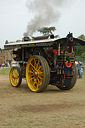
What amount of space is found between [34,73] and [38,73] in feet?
0.80

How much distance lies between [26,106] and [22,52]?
4.49 meters

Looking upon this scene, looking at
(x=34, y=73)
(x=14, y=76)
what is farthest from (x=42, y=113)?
(x=14, y=76)

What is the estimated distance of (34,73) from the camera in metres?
8.63

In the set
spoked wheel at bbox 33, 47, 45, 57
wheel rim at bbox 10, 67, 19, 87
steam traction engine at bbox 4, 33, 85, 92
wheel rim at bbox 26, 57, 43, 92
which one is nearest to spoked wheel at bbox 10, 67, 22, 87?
wheel rim at bbox 10, 67, 19, 87

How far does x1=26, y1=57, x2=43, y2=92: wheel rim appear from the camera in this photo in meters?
8.45

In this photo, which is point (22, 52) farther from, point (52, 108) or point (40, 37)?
point (52, 108)

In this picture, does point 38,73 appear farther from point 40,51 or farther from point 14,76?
point 14,76

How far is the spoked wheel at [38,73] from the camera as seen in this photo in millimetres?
8062

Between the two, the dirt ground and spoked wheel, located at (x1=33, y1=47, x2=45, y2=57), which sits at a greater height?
spoked wheel, located at (x1=33, y1=47, x2=45, y2=57)

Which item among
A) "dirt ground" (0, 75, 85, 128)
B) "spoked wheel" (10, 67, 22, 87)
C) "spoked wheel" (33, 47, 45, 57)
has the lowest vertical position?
"dirt ground" (0, 75, 85, 128)

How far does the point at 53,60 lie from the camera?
342 inches

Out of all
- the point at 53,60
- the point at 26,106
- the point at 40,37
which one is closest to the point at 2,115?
the point at 26,106

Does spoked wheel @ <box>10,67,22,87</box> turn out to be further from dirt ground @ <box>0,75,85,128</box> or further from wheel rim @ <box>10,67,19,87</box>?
dirt ground @ <box>0,75,85,128</box>

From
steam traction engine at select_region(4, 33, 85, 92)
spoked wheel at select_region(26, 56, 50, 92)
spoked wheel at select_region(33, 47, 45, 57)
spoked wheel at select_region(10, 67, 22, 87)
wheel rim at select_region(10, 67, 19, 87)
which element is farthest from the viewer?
wheel rim at select_region(10, 67, 19, 87)
